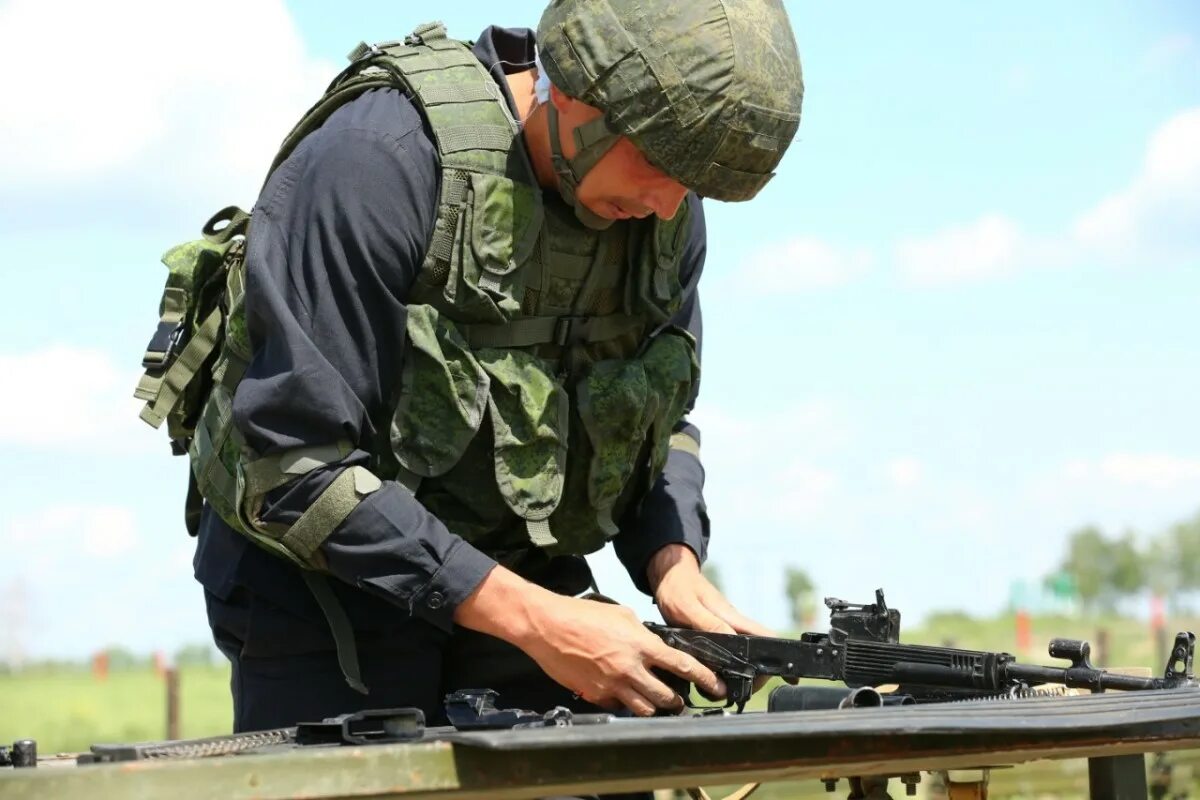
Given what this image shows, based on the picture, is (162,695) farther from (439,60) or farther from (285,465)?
(285,465)

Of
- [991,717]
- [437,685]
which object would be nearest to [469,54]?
[437,685]

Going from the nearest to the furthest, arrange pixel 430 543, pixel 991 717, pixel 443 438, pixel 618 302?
pixel 991 717 < pixel 430 543 < pixel 443 438 < pixel 618 302

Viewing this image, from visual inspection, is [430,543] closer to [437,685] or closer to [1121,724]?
[437,685]

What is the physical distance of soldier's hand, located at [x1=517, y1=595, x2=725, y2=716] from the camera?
3.40 m

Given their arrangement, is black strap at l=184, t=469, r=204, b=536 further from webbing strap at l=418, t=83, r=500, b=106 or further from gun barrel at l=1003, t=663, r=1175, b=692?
gun barrel at l=1003, t=663, r=1175, b=692

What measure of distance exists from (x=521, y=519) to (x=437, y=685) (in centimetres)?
43

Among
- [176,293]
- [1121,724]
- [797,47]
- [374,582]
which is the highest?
[797,47]

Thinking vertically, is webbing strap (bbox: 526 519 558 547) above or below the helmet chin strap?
below

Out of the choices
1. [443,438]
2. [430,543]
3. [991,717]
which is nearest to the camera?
[991,717]

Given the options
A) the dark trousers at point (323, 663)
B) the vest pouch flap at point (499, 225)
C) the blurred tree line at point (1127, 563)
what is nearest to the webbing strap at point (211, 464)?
the dark trousers at point (323, 663)

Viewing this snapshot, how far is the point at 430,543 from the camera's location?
342 centimetres

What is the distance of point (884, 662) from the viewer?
360cm

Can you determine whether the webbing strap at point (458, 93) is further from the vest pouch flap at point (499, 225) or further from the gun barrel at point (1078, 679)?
the gun barrel at point (1078, 679)

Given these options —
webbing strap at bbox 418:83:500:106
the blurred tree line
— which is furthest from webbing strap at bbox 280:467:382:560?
the blurred tree line
